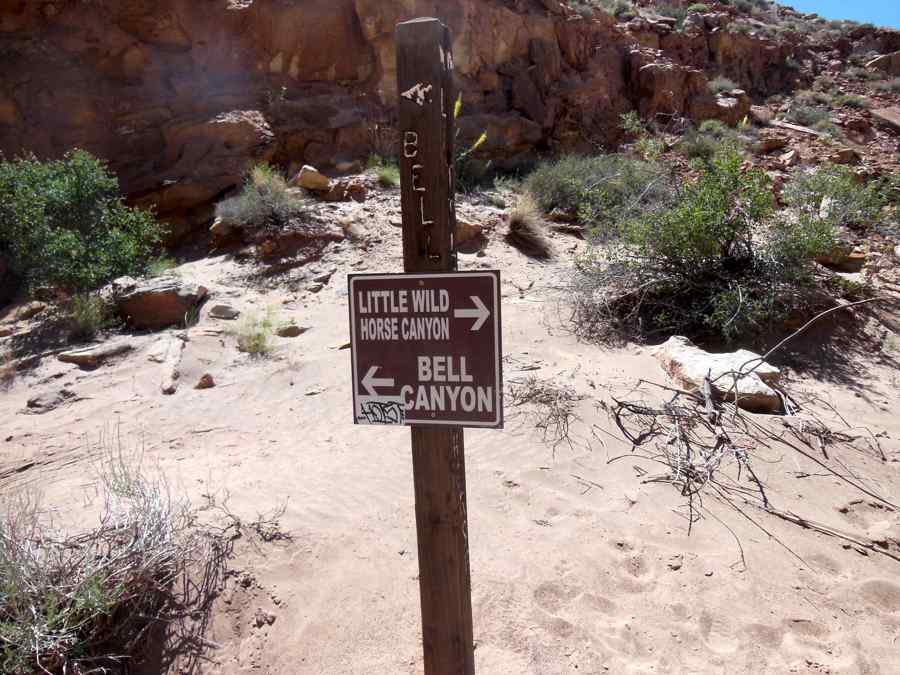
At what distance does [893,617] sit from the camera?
2.94m

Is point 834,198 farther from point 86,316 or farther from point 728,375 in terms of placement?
point 86,316

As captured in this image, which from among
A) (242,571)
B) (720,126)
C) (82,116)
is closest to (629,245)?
(242,571)

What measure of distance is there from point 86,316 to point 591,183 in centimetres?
896

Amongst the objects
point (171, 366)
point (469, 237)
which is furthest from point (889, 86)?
point (171, 366)

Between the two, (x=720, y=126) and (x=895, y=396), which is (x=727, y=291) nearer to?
(x=895, y=396)

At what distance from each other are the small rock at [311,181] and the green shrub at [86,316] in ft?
14.6

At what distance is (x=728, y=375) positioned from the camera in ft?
16.6

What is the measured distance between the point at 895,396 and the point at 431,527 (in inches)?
238

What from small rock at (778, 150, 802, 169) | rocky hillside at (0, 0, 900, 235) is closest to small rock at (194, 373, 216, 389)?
rocky hillside at (0, 0, 900, 235)

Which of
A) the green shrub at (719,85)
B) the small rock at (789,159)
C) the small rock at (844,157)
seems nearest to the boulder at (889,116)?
the small rock at (844,157)

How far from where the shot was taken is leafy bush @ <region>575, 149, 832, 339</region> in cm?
688

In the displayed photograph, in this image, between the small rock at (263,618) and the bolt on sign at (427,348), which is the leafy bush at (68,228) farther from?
the bolt on sign at (427,348)

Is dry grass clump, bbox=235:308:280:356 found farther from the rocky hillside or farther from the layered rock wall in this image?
the layered rock wall

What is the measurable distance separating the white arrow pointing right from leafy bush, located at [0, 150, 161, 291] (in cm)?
854
